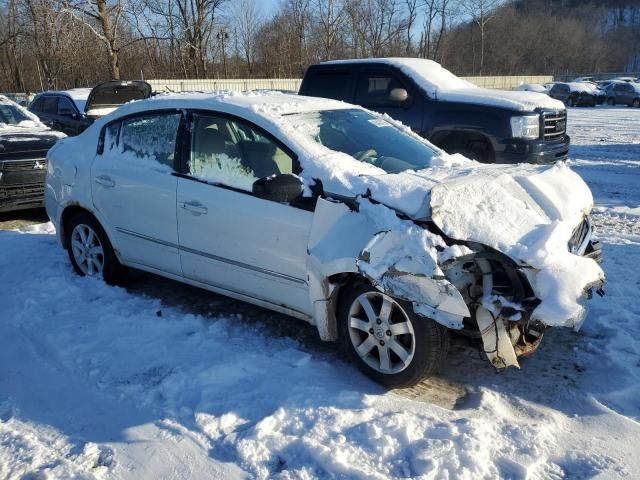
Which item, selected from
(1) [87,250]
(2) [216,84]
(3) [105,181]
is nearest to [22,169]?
(1) [87,250]

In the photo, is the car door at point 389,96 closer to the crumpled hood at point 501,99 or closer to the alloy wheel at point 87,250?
the crumpled hood at point 501,99

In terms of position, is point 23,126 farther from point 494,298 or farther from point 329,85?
point 494,298

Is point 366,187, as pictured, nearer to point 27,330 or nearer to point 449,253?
point 449,253

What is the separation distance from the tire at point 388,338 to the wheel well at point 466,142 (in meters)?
4.69

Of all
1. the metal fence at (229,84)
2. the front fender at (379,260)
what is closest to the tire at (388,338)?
the front fender at (379,260)

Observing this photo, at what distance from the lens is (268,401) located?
131 inches

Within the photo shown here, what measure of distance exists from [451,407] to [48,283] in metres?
3.79

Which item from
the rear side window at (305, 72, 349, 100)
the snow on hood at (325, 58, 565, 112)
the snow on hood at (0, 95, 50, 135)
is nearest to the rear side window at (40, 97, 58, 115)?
the snow on hood at (0, 95, 50, 135)

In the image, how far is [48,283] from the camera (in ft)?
17.2

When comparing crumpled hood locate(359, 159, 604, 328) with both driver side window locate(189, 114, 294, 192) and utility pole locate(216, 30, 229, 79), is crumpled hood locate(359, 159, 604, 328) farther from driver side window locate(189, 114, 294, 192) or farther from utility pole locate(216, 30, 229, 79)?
utility pole locate(216, 30, 229, 79)

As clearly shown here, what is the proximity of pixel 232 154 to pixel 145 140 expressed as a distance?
1.01 metres

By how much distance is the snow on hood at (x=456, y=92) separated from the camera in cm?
753

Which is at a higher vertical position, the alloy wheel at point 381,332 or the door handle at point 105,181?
the door handle at point 105,181

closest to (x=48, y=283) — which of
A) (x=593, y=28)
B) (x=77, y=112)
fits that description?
(x=77, y=112)
